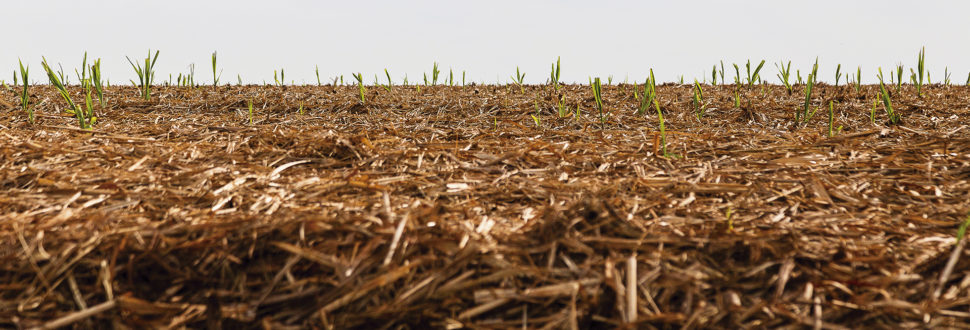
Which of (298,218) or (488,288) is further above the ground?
(298,218)

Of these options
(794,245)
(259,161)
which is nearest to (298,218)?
(259,161)

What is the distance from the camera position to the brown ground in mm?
1173

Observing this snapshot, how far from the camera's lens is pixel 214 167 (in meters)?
1.94

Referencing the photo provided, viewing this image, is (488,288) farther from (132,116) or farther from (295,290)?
(132,116)

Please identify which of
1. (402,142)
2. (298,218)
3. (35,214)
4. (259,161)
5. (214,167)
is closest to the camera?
(298,218)

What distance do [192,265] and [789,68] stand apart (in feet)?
17.1

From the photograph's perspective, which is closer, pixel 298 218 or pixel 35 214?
pixel 298 218

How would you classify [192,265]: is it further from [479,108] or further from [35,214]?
[479,108]

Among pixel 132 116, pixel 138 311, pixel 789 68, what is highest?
pixel 789 68

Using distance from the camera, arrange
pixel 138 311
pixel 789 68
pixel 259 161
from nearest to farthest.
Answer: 1. pixel 138 311
2. pixel 259 161
3. pixel 789 68

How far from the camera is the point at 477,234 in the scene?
4.40ft

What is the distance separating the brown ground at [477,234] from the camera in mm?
1173

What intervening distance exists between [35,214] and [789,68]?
5.37 metres

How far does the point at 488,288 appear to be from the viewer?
1.19 m
